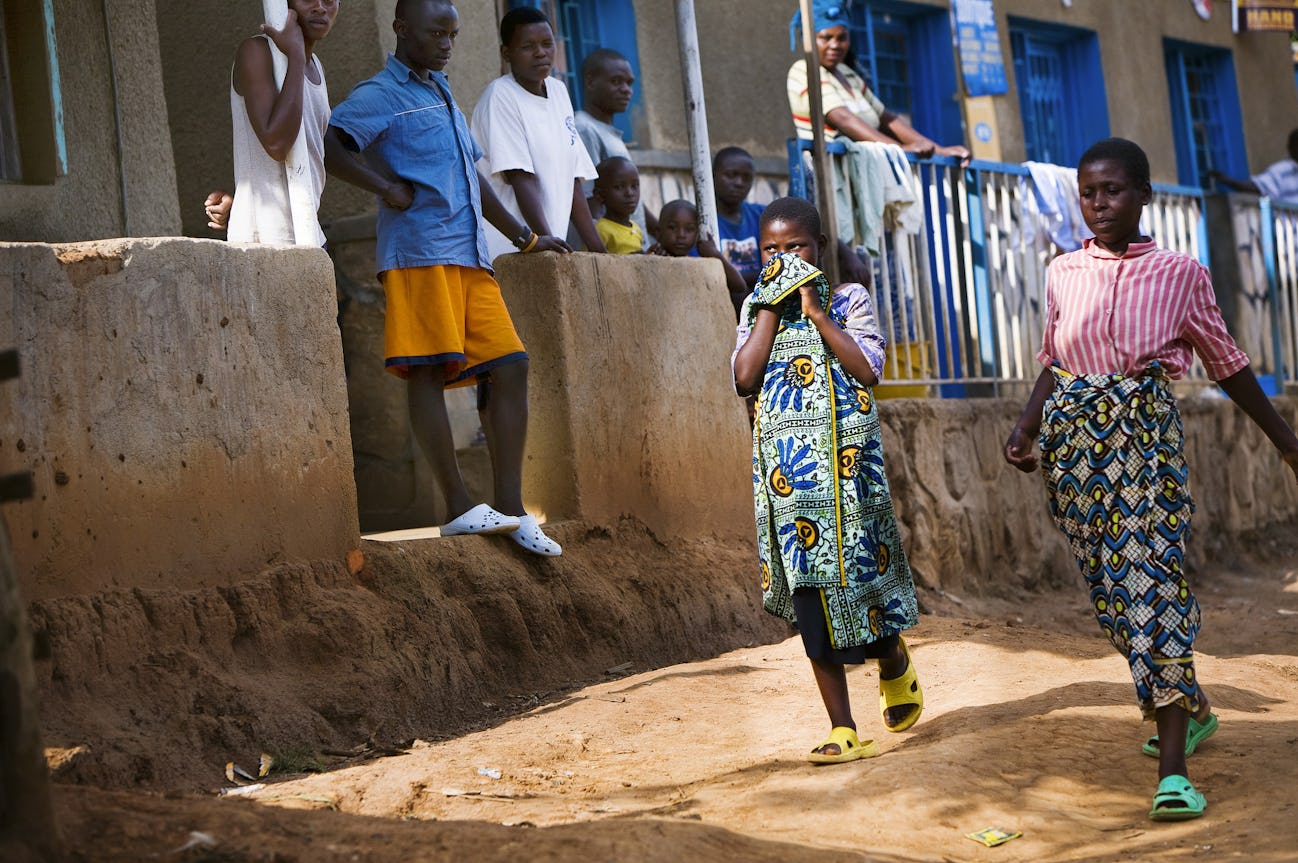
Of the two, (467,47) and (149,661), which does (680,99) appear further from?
(149,661)

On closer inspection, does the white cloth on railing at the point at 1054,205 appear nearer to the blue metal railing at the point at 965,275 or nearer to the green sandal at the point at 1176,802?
the blue metal railing at the point at 965,275

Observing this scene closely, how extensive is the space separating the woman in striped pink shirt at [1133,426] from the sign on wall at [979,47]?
21.6ft

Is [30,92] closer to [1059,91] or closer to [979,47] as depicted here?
[979,47]

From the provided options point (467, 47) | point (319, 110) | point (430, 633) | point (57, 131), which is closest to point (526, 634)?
point (430, 633)

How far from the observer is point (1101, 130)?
39.7 ft

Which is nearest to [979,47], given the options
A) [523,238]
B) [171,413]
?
[523,238]

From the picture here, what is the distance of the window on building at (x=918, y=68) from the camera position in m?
10.8

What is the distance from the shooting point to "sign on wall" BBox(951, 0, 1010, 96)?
1034 centimetres

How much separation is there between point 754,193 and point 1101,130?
4.23 m

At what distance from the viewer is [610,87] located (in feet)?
23.1

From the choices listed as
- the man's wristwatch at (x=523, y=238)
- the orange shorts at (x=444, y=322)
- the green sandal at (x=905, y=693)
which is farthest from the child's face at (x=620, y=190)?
the green sandal at (x=905, y=693)

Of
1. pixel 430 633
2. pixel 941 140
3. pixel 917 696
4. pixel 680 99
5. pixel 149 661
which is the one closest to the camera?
pixel 149 661

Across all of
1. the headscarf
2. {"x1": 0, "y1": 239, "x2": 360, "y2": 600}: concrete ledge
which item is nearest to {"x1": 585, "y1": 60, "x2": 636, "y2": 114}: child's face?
the headscarf

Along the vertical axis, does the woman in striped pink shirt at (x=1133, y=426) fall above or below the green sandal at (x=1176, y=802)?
above
